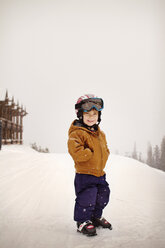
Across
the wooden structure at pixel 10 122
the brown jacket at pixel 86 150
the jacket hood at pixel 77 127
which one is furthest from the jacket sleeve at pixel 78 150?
the wooden structure at pixel 10 122

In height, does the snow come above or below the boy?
below

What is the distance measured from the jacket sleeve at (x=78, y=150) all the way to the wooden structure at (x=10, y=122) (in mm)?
11451

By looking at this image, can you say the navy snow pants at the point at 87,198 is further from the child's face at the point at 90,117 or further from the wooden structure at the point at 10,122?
the wooden structure at the point at 10,122

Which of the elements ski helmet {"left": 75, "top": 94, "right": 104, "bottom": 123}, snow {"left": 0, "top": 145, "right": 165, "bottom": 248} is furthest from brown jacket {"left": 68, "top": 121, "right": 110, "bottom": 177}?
snow {"left": 0, "top": 145, "right": 165, "bottom": 248}

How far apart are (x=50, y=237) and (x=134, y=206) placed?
47.1 inches

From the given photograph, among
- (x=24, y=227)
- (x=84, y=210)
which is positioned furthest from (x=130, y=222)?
(x=24, y=227)

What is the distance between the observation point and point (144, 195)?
2613 millimetres

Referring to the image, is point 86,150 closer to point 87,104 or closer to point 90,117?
point 90,117

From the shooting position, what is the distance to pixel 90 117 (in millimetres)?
1837

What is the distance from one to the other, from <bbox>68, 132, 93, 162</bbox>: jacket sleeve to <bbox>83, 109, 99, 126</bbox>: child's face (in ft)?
0.77

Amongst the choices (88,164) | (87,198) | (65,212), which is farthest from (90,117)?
(65,212)

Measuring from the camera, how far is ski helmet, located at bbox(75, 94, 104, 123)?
1832 millimetres

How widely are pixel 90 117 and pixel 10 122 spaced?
44.4 ft

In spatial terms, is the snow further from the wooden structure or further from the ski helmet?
the wooden structure
